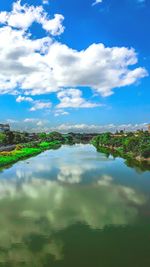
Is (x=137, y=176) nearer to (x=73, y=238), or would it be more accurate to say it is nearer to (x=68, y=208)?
(x=68, y=208)

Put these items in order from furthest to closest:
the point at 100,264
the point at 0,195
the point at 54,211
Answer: the point at 0,195, the point at 54,211, the point at 100,264

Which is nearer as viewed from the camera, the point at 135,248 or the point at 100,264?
the point at 100,264

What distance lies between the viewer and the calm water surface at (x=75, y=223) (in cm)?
1028

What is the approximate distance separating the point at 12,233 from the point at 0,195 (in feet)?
23.5

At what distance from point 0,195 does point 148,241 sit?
10.6 meters

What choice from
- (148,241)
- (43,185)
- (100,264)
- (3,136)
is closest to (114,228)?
(148,241)

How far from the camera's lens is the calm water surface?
10.3 m

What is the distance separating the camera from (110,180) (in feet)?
81.6

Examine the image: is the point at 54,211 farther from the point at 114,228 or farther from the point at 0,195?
the point at 0,195

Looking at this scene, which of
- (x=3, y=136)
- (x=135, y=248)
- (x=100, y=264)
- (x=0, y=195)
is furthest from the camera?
(x=3, y=136)

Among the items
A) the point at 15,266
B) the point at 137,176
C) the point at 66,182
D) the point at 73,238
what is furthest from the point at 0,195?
the point at 137,176

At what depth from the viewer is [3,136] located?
68.8 m

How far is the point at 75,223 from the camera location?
13750mm

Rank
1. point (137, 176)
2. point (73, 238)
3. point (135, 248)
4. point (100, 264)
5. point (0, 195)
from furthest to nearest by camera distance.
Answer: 1. point (137, 176)
2. point (0, 195)
3. point (73, 238)
4. point (135, 248)
5. point (100, 264)
